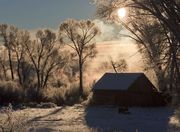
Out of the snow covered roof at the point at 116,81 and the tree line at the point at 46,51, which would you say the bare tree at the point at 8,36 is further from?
the snow covered roof at the point at 116,81

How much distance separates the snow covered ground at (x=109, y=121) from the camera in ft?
115

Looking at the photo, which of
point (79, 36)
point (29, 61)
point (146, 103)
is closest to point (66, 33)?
point (79, 36)

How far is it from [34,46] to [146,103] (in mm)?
29769

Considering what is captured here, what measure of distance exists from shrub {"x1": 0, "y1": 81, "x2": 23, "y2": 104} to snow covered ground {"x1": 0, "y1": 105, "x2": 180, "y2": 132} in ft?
51.3

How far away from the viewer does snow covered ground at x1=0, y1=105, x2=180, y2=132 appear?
3510cm

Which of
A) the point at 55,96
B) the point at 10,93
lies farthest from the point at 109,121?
the point at 55,96

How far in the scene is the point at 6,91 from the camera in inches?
2766

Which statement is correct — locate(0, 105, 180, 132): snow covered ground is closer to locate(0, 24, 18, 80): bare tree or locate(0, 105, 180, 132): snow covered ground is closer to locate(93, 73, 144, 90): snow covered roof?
locate(93, 73, 144, 90): snow covered roof

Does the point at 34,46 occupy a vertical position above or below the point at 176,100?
above

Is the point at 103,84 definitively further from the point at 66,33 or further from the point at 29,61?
the point at 29,61

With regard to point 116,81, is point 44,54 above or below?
above

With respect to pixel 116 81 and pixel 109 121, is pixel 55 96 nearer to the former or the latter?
pixel 116 81

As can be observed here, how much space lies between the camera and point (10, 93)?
70.0 meters

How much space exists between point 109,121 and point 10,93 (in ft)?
98.9
